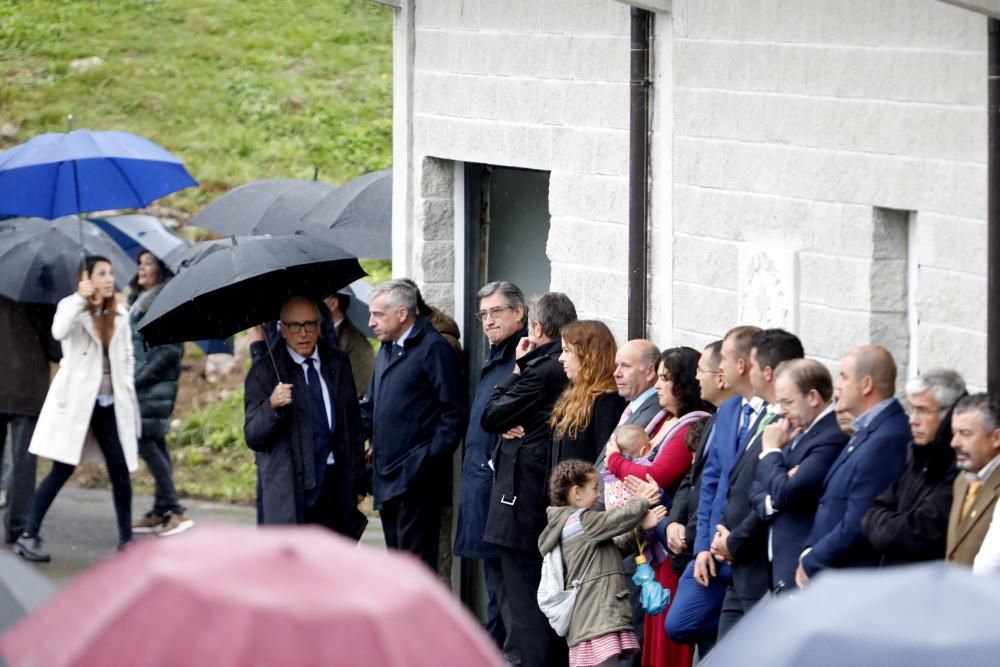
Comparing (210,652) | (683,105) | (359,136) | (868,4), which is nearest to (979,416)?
(868,4)

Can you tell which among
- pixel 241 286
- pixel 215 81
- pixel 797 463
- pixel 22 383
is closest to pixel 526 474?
pixel 241 286

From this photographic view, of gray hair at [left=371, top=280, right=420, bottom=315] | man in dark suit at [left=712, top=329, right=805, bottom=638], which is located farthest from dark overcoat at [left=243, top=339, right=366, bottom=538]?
man in dark suit at [left=712, top=329, right=805, bottom=638]

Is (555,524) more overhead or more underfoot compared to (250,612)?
more underfoot

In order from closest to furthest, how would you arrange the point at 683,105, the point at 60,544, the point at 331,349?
1. the point at 683,105
2. the point at 331,349
3. the point at 60,544

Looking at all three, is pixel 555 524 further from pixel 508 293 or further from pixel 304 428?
pixel 304 428

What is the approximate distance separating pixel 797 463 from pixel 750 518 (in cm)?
32

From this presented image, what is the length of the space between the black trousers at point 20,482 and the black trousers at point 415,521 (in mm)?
3014

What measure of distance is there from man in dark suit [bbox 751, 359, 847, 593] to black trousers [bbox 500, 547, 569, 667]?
1.99 metres

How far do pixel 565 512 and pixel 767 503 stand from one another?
125 cm

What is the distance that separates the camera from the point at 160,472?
1287 cm

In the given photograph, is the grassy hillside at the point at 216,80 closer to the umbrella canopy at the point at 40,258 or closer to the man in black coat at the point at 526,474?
the umbrella canopy at the point at 40,258

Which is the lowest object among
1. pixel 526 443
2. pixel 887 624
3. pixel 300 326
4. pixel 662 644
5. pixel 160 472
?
pixel 160 472

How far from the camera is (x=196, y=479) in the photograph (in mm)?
15398

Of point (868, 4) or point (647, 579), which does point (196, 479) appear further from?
point (868, 4)
